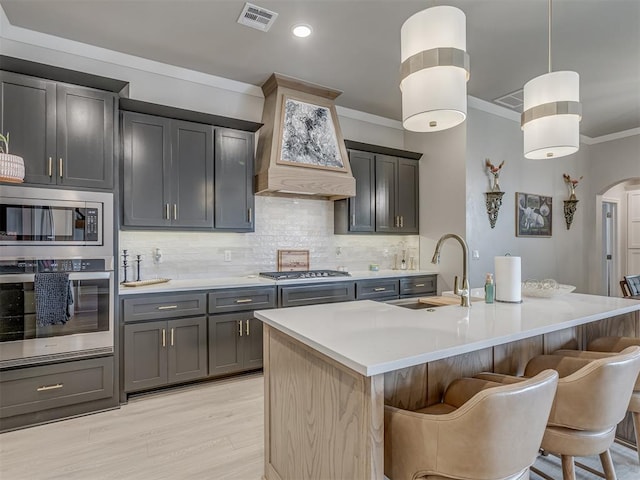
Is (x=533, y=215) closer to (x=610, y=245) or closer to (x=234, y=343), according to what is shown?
(x=610, y=245)

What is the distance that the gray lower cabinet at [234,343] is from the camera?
3154 millimetres

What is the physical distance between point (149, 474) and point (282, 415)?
3.12ft

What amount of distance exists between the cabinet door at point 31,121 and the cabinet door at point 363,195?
2.93m

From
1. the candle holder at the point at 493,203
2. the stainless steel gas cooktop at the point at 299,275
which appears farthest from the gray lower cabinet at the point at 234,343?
the candle holder at the point at 493,203

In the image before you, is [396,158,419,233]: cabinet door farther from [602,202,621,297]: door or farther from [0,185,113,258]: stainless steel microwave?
[602,202,621,297]: door

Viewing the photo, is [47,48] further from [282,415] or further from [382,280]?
[382,280]

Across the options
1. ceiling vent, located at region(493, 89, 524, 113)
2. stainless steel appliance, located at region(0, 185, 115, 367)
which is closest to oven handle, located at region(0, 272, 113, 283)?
stainless steel appliance, located at region(0, 185, 115, 367)

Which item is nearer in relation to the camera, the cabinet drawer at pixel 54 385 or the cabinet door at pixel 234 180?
the cabinet drawer at pixel 54 385

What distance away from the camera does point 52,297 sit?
94.2 inches

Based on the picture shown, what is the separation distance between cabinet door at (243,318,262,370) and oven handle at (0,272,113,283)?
1.26 m

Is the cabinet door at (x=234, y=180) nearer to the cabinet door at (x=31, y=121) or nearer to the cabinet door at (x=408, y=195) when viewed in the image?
the cabinet door at (x=31, y=121)

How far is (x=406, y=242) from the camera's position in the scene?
16.7 feet

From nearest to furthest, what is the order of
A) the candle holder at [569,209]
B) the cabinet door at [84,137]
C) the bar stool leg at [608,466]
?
the bar stool leg at [608,466], the cabinet door at [84,137], the candle holder at [569,209]

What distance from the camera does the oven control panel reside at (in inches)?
92.0
